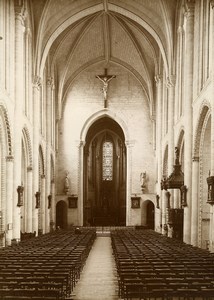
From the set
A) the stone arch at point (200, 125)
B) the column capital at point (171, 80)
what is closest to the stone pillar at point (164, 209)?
the column capital at point (171, 80)

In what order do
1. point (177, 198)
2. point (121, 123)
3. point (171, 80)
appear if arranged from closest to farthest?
point (177, 198) → point (171, 80) → point (121, 123)

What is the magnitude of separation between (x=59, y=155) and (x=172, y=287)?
33.5 metres

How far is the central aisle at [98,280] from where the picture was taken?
12.6m

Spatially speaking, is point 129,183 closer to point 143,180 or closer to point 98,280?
point 143,180

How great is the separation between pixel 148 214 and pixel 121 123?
29.6 feet

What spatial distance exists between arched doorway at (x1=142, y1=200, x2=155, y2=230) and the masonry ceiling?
10.4 meters

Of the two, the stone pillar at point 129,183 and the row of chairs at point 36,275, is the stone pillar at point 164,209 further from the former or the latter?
the row of chairs at point 36,275

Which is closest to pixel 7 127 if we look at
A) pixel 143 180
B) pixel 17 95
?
pixel 17 95

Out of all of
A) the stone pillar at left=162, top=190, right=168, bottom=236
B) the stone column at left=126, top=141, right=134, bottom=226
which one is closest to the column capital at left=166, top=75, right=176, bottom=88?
the stone pillar at left=162, top=190, right=168, bottom=236

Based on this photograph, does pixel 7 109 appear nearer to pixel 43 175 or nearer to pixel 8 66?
pixel 8 66

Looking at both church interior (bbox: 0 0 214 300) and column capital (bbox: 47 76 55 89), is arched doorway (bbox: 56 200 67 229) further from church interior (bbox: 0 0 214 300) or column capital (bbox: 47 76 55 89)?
column capital (bbox: 47 76 55 89)

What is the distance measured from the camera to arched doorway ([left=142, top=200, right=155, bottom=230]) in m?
42.6

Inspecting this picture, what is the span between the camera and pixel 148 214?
4397 centimetres

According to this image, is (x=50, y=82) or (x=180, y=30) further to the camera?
(x=50, y=82)
